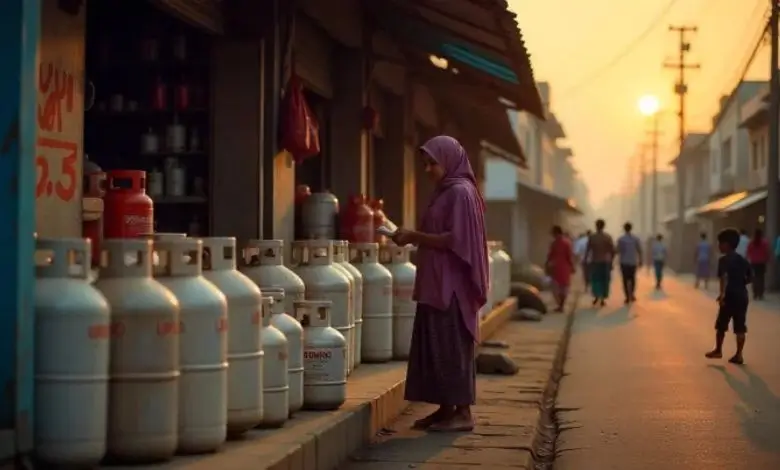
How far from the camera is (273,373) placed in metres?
7.38

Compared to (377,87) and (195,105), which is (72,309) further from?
(377,87)

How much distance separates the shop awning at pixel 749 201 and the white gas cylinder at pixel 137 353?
4245 centimetres

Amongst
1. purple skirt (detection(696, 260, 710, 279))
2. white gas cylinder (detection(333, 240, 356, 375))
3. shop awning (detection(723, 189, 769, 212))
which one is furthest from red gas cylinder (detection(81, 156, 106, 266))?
shop awning (detection(723, 189, 769, 212))

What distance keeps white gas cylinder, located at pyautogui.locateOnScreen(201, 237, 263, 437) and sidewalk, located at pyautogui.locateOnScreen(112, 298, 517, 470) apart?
0.15m

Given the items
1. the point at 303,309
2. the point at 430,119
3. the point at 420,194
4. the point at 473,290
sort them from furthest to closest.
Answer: the point at 420,194
the point at 430,119
the point at 473,290
the point at 303,309

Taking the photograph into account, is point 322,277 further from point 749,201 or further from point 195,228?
point 749,201

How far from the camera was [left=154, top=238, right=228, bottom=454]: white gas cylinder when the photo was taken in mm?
6359

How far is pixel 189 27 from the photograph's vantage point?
471 inches

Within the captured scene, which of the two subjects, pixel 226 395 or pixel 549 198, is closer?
pixel 226 395

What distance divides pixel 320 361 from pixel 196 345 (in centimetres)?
199

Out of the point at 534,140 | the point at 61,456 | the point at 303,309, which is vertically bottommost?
the point at 61,456

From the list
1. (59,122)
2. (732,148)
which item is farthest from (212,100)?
(732,148)

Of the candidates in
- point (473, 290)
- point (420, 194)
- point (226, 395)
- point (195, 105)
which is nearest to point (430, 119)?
point (420, 194)

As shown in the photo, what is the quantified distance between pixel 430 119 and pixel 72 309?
64.3 feet
